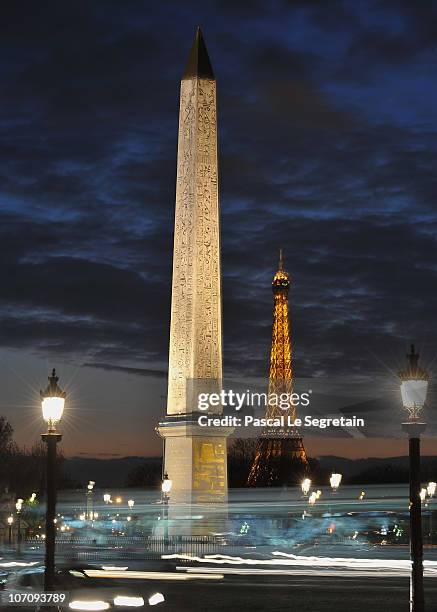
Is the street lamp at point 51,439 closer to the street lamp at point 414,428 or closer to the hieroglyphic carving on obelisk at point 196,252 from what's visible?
the street lamp at point 414,428

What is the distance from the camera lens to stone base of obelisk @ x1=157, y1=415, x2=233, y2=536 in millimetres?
37969

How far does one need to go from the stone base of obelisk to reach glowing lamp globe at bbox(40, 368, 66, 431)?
22501mm

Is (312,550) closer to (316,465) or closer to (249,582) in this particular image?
(249,582)

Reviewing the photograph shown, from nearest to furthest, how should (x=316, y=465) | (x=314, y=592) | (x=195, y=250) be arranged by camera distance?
(x=314, y=592)
(x=195, y=250)
(x=316, y=465)

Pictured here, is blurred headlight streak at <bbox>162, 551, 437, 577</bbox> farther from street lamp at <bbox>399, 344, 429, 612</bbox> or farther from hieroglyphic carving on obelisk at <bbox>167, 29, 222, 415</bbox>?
street lamp at <bbox>399, 344, 429, 612</bbox>

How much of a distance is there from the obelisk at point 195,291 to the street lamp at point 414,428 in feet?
73.3

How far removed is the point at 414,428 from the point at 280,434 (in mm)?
76584

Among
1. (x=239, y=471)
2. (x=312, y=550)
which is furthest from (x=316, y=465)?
(x=312, y=550)

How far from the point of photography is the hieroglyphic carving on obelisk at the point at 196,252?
3597cm

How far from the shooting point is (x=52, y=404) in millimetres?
15047

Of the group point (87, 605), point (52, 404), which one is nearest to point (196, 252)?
point (52, 404)

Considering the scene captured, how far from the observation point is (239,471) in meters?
98.9

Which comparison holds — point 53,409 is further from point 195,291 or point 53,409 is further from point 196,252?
point 196,252

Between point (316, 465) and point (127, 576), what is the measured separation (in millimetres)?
90514
